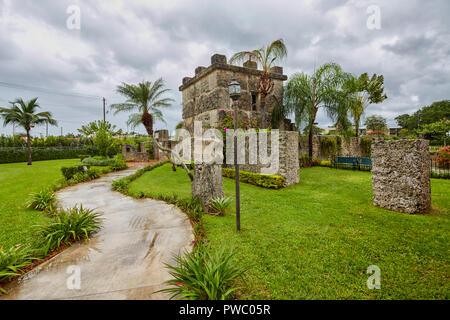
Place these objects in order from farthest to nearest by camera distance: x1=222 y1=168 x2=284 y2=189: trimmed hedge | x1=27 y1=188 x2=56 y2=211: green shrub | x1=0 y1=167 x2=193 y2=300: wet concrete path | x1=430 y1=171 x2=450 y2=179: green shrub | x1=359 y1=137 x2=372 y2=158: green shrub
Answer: x1=359 y1=137 x2=372 y2=158: green shrub < x1=430 y1=171 x2=450 y2=179: green shrub < x1=222 y1=168 x2=284 y2=189: trimmed hedge < x1=27 y1=188 x2=56 y2=211: green shrub < x1=0 y1=167 x2=193 y2=300: wet concrete path

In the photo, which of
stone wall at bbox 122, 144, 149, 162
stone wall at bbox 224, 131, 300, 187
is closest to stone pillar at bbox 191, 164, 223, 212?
stone wall at bbox 224, 131, 300, 187

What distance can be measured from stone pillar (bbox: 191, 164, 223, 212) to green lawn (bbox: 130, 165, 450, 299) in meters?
0.63

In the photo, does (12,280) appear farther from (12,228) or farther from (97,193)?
(97,193)

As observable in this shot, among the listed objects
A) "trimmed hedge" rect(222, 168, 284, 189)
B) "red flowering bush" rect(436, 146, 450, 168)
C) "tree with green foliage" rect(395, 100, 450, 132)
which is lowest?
"trimmed hedge" rect(222, 168, 284, 189)

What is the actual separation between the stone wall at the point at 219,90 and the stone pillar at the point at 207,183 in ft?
24.9

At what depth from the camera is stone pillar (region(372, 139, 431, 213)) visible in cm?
497

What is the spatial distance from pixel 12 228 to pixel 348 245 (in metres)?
7.17

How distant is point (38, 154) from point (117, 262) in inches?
1141

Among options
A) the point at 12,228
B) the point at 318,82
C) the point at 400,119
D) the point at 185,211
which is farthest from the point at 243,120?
the point at 400,119

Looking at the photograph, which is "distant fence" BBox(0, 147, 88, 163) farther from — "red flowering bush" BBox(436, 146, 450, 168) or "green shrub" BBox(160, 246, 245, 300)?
"red flowering bush" BBox(436, 146, 450, 168)

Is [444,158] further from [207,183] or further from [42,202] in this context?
[42,202]

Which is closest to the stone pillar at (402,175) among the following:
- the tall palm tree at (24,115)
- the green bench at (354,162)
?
the green bench at (354,162)

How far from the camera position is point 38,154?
2362 centimetres
